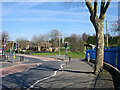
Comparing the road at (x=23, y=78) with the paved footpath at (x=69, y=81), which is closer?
the paved footpath at (x=69, y=81)

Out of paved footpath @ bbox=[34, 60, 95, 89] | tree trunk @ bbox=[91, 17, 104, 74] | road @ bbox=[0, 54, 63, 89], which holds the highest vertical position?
tree trunk @ bbox=[91, 17, 104, 74]

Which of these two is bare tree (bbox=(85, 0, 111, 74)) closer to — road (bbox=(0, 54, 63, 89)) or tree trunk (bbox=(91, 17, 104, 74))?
tree trunk (bbox=(91, 17, 104, 74))

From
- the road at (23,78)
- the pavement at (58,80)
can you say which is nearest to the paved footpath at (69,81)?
the pavement at (58,80)

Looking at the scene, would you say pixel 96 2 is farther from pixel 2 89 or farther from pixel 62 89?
pixel 2 89

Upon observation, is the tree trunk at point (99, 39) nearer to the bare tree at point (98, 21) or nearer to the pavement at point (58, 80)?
the bare tree at point (98, 21)

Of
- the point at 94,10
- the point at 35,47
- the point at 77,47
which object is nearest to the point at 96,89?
the point at 94,10

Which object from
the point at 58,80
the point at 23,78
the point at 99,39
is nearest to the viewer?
the point at 58,80

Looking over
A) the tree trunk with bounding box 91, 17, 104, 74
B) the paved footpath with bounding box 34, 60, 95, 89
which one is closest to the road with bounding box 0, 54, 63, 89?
the paved footpath with bounding box 34, 60, 95, 89

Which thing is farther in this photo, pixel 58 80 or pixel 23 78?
pixel 23 78

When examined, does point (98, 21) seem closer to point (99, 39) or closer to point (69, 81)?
point (99, 39)

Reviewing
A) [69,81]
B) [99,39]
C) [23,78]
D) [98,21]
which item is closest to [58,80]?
[69,81]

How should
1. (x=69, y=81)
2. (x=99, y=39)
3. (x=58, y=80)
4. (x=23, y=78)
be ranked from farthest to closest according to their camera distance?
(x=99, y=39) < (x=23, y=78) < (x=58, y=80) < (x=69, y=81)

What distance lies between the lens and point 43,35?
3976 inches

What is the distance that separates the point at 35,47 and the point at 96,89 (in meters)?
105
